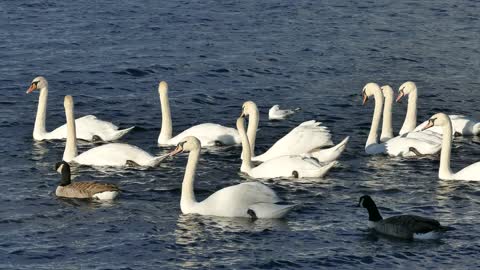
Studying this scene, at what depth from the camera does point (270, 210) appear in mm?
20922

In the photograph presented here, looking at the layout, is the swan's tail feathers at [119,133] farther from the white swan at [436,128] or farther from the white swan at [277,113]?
the white swan at [436,128]

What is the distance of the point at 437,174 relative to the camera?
2445 cm

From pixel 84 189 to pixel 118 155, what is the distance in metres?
2.23

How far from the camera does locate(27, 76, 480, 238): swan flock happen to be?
21.1m

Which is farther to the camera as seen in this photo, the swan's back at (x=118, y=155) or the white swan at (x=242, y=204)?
the swan's back at (x=118, y=155)

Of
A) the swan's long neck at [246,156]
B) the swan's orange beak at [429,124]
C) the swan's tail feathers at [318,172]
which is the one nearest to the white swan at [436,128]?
the swan's orange beak at [429,124]

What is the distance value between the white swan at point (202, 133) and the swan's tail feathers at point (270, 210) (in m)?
5.33

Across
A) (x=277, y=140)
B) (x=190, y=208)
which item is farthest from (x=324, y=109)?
(x=190, y=208)

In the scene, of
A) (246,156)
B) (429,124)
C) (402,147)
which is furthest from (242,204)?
(429,124)

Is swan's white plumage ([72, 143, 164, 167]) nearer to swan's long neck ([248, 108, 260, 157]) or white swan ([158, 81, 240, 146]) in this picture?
white swan ([158, 81, 240, 146])

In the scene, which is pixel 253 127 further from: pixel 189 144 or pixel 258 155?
pixel 189 144

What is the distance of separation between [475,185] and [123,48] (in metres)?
15.8

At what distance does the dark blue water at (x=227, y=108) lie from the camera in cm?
1962

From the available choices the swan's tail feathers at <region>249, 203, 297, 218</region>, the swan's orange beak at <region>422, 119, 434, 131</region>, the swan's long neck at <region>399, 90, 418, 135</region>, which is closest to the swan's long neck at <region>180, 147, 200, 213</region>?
the swan's tail feathers at <region>249, 203, 297, 218</region>
